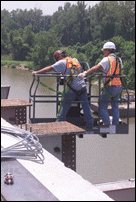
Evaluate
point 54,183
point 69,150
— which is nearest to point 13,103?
point 69,150

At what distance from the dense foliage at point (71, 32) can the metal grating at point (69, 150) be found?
119 feet

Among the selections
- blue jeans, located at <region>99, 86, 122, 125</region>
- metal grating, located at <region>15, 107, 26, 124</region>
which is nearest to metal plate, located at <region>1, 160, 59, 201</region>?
metal grating, located at <region>15, 107, 26, 124</region>

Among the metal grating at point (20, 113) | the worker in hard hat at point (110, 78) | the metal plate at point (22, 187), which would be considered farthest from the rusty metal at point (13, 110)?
the metal plate at point (22, 187)

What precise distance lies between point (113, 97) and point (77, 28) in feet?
139

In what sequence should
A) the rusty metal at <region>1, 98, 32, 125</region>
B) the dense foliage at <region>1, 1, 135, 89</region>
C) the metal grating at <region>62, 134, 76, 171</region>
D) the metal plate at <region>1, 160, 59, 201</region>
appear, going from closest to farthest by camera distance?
the metal plate at <region>1, 160, 59, 201</region>, the metal grating at <region>62, 134, 76, 171</region>, the rusty metal at <region>1, 98, 32, 125</region>, the dense foliage at <region>1, 1, 135, 89</region>

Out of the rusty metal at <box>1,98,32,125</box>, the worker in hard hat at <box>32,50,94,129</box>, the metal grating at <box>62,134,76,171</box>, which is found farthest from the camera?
the worker in hard hat at <box>32,50,94,129</box>

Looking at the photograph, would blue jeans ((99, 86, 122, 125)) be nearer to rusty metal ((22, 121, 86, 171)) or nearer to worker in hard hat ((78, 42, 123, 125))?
worker in hard hat ((78, 42, 123, 125))

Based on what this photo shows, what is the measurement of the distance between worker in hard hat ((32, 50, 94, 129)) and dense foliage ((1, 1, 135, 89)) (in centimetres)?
3443

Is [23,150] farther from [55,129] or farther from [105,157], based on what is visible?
[105,157]

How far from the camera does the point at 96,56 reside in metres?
42.3

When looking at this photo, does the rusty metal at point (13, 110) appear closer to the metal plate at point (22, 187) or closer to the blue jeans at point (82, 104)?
the blue jeans at point (82, 104)

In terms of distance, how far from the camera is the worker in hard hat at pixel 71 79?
5.50 m

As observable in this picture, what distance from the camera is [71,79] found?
5660mm

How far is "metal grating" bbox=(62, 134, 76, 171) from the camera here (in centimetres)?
396
